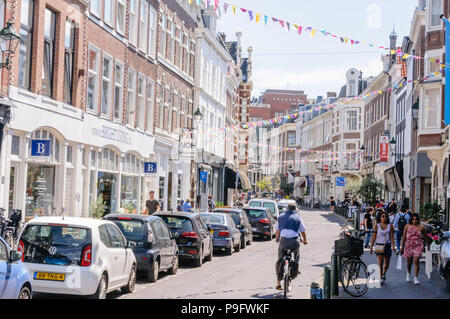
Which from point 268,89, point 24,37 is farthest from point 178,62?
point 268,89

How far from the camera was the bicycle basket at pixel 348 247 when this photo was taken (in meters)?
13.8

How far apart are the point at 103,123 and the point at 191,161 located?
1513cm

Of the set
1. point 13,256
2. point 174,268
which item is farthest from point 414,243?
point 13,256

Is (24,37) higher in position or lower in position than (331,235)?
higher

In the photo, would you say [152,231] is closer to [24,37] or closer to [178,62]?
[24,37]

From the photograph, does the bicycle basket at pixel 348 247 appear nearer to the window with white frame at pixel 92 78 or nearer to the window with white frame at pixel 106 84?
the window with white frame at pixel 92 78

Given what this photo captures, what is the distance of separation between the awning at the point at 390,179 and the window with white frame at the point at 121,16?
29635mm

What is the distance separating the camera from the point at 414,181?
41125 millimetres

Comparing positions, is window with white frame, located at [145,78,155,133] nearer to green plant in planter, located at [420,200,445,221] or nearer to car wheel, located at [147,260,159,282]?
green plant in planter, located at [420,200,445,221]

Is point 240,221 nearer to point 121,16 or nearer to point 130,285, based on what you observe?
point 121,16

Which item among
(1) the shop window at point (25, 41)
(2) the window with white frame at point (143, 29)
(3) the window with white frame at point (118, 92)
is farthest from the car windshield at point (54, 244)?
(2) the window with white frame at point (143, 29)

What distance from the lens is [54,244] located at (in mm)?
11312

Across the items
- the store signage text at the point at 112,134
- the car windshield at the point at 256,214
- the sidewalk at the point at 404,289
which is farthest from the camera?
the car windshield at the point at 256,214
